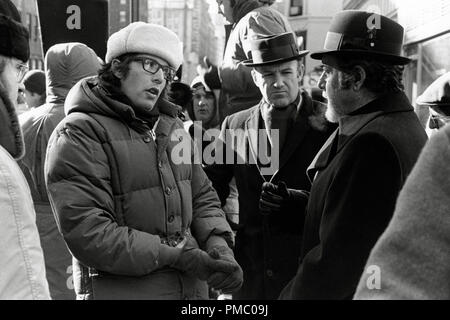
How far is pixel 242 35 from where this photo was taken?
4.52 metres

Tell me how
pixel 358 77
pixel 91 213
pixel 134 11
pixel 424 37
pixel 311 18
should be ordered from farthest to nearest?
1. pixel 311 18
2. pixel 424 37
3. pixel 134 11
4. pixel 358 77
5. pixel 91 213

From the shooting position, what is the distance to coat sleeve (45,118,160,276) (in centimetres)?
266

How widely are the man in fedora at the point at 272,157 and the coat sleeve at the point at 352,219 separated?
1.04 m

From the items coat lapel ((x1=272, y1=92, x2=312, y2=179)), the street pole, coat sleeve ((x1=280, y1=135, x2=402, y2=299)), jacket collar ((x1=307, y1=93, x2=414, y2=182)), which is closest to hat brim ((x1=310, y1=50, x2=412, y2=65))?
jacket collar ((x1=307, y1=93, x2=414, y2=182))

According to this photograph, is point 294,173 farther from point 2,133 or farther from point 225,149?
point 2,133

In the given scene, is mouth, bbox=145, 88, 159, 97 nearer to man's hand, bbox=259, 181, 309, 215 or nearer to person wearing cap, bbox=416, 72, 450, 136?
man's hand, bbox=259, 181, 309, 215

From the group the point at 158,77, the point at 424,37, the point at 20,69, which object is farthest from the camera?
the point at 424,37

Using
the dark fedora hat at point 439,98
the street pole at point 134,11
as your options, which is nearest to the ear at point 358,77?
the dark fedora hat at point 439,98

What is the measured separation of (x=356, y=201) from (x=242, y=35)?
7.82 feet

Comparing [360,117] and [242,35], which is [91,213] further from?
[242,35]

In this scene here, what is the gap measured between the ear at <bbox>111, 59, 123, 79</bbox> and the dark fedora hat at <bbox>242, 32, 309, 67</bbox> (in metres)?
1.04

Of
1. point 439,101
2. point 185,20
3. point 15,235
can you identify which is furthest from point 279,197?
point 185,20
